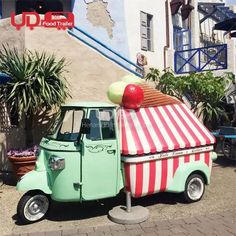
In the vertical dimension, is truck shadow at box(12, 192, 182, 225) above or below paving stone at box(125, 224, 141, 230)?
above

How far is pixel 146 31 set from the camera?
14.9m

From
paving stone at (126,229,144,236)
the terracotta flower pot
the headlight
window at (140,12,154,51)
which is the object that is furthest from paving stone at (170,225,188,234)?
window at (140,12,154,51)

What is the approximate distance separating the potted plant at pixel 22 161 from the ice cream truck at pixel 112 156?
180 centimetres

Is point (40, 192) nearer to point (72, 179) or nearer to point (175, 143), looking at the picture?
point (72, 179)

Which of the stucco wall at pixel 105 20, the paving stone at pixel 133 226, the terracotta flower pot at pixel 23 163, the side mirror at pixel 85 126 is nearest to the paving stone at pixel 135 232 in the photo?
the paving stone at pixel 133 226

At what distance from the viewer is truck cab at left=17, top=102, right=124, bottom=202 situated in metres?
5.98

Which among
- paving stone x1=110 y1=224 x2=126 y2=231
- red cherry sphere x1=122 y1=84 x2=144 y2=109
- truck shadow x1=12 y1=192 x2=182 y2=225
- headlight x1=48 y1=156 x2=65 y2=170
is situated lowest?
paving stone x1=110 y1=224 x2=126 y2=231

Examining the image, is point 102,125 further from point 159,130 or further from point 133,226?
point 133,226

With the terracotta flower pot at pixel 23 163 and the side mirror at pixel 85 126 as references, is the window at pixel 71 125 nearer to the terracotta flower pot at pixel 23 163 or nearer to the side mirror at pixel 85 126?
the side mirror at pixel 85 126

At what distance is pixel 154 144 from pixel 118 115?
31.7 inches

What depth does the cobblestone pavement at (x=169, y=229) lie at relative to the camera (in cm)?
561

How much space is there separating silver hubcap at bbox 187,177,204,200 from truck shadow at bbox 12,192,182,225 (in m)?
0.27

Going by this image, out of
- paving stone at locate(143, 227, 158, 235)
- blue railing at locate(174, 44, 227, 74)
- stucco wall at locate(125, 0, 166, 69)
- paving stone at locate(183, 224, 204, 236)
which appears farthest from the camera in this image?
stucco wall at locate(125, 0, 166, 69)

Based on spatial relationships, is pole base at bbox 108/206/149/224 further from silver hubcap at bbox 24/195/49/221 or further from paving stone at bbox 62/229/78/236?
silver hubcap at bbox 24/195/49/221
